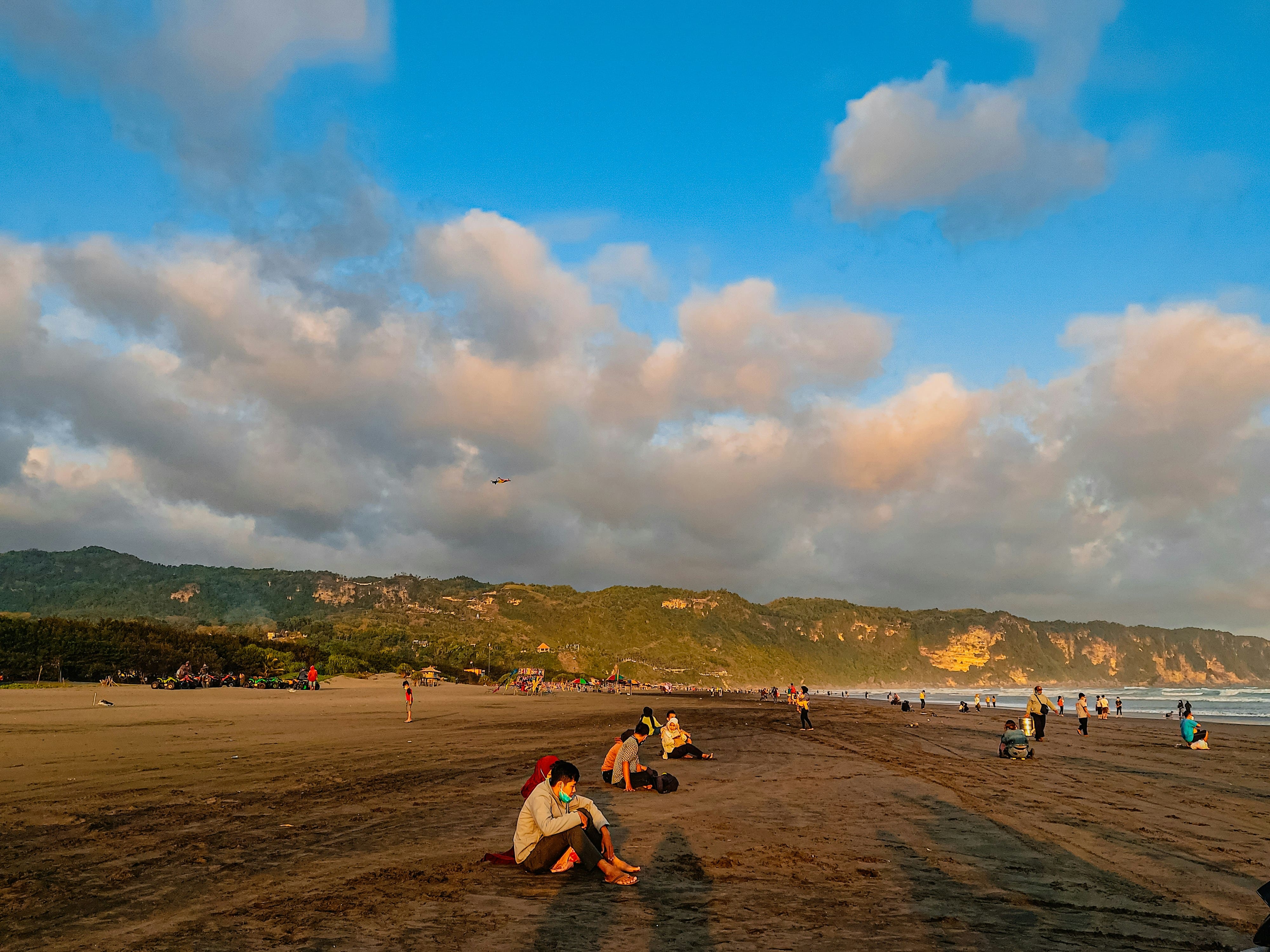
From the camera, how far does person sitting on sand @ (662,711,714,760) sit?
20.8 metres

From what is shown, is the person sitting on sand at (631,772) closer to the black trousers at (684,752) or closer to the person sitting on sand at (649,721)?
the person sitting on sand at (649,721)

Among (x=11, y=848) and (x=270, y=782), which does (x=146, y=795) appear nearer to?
(x=270, y=782)

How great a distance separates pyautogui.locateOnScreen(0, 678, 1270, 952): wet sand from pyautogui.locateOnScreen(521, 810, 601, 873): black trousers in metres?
0.17

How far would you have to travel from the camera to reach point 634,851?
973 cm

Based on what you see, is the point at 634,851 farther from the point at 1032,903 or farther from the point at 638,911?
the point at 1032,903

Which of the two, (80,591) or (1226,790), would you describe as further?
(80,591)

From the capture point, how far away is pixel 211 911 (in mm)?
6875

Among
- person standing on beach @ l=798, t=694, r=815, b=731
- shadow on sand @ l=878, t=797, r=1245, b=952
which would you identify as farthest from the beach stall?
shadow on sand @ l=878, t=797, r=1245, b=952

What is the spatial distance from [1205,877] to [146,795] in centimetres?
1647

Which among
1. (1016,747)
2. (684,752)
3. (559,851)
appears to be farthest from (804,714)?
(559,851)

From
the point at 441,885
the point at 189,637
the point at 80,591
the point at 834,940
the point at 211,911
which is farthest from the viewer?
the point at 80,591

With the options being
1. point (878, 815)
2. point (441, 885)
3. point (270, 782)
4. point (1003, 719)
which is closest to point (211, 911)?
point (441, 885)

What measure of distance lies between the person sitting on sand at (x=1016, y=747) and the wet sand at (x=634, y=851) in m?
0.83

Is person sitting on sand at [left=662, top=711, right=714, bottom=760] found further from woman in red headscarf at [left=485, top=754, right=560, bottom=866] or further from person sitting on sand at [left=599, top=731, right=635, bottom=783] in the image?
woman in red headscarf at [left=485, top=754, right=560, bottom=866]
